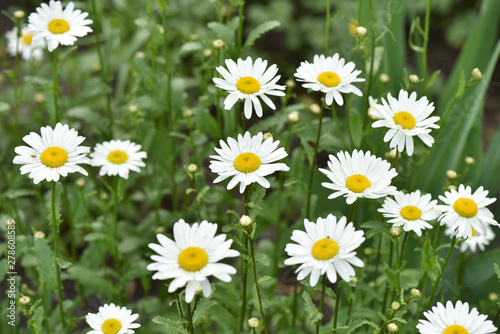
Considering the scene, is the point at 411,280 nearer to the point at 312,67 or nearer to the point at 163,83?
the point at 312,67

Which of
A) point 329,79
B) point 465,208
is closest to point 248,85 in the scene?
point 329,79

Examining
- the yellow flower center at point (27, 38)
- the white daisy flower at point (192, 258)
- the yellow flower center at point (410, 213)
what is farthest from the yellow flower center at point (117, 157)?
the yellow flower center at point (27, 38)

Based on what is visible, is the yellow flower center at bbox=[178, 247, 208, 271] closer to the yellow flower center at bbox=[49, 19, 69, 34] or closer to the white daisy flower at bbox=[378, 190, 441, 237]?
the white daisy flower at bbox=[378, 190, 441, 237]

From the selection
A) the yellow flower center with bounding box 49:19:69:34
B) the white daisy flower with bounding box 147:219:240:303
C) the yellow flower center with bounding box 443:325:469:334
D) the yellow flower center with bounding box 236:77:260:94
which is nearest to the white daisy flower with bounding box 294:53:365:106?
the yellow flower center with bounding box 236:77:260:94

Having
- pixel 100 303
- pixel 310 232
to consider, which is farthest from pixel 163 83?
pixel 310 232

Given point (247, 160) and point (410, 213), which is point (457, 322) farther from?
point (247, 160)

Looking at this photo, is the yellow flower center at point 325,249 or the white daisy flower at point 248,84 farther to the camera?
the white daisy flower at point 248,84

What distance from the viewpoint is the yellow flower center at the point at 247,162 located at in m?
1.53

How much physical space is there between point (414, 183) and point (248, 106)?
99 centimetres

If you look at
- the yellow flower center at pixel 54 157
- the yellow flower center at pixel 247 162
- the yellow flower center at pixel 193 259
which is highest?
the yellow flower center at pixel 54 157

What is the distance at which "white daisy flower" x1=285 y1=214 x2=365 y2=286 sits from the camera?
4.41 ft

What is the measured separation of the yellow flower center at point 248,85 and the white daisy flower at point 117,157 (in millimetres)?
463

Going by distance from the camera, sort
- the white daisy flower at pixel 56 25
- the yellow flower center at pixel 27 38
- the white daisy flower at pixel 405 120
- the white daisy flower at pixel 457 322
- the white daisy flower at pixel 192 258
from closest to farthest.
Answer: the white daisy flower at pixel 192 258
the white daisy flower at pixel 457 322
the white daisy flower at pixel 405 120
the white daisy flower at pixel 56 25
the yellow flower center at pixel 27 38

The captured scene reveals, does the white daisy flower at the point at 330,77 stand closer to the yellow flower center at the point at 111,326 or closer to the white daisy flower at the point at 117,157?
the white daisy flower at the point at 117,157
